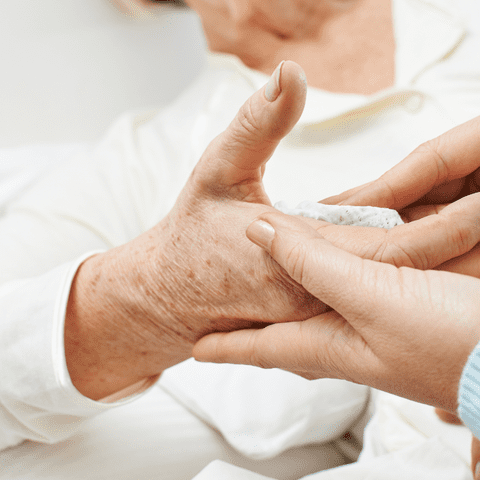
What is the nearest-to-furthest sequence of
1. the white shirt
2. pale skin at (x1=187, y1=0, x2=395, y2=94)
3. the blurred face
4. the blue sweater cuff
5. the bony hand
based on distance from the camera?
the blue sweater cuff, the bony hand, the white shirt, pale skin at (x1=187, y1=0, x2=395, y2=94), the blurred face

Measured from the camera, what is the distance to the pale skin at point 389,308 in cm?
32

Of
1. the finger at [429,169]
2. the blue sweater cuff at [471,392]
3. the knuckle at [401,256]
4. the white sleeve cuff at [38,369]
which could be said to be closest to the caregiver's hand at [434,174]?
the finger at [429,169]

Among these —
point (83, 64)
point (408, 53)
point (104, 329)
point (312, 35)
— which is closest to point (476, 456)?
point (104, 329)

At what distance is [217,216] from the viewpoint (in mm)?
467

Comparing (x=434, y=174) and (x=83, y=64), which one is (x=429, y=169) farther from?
(x=83, y=64)

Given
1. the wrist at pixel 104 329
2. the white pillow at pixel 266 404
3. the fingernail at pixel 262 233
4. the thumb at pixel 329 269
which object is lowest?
the white pillow at pixel 266 404

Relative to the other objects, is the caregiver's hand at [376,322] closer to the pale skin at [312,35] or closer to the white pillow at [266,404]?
the white pillow at [266,404]

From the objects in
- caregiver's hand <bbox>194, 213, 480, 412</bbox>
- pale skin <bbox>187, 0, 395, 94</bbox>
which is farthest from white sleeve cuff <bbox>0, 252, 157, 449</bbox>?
pale skin <bbox>187, 0, 395, 94</bbox>

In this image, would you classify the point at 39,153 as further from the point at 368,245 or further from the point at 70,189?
Answer: the point at 368,245

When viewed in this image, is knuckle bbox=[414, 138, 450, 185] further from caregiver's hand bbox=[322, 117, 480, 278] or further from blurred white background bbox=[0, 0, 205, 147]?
blurred white background bbox=[0, 0, 205, 147]

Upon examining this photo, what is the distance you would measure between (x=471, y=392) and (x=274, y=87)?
0.86 feet

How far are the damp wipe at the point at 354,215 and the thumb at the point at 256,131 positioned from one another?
63 millimetres

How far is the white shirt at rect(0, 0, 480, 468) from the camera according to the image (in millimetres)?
518

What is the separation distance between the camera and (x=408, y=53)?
29.8 inches
